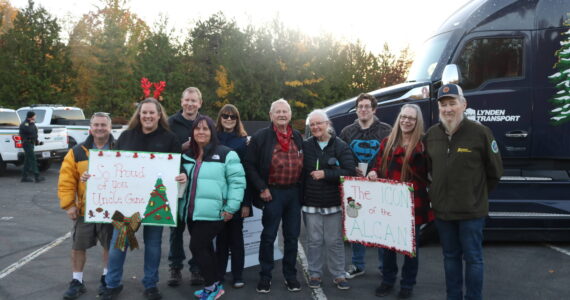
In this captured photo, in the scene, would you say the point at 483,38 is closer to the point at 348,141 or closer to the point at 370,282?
the point at 348,141

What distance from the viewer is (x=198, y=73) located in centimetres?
3509

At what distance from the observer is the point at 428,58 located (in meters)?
6.61

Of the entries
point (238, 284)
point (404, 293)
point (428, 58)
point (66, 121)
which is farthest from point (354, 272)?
point (66, 121)

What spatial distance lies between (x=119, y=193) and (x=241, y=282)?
1.54 metres

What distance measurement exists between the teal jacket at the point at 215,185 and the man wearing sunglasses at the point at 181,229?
1.69 ft

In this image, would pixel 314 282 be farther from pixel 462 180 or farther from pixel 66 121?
pixel 66 121

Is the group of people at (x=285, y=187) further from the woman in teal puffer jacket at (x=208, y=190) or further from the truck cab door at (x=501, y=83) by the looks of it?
the truck cab door at (x=501, y=83)

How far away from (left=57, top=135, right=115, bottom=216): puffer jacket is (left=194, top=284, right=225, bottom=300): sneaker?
4.31ft

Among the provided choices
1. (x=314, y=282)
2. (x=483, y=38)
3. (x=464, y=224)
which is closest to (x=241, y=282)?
(x=314, y=282)

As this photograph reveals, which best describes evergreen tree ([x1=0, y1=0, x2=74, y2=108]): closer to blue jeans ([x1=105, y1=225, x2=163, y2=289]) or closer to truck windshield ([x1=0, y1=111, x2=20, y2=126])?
truck windshield ([x1=0, y1=111, x2=20, y2=126])

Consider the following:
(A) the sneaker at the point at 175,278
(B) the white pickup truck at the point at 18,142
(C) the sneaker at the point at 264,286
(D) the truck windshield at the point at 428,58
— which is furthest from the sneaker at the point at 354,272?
(B) the white pickup truck at the point at 18,142

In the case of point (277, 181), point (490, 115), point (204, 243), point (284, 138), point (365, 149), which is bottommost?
point (204, 243)

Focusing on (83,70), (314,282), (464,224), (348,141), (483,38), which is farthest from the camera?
(83,70)

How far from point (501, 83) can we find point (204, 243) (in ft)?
14.4
